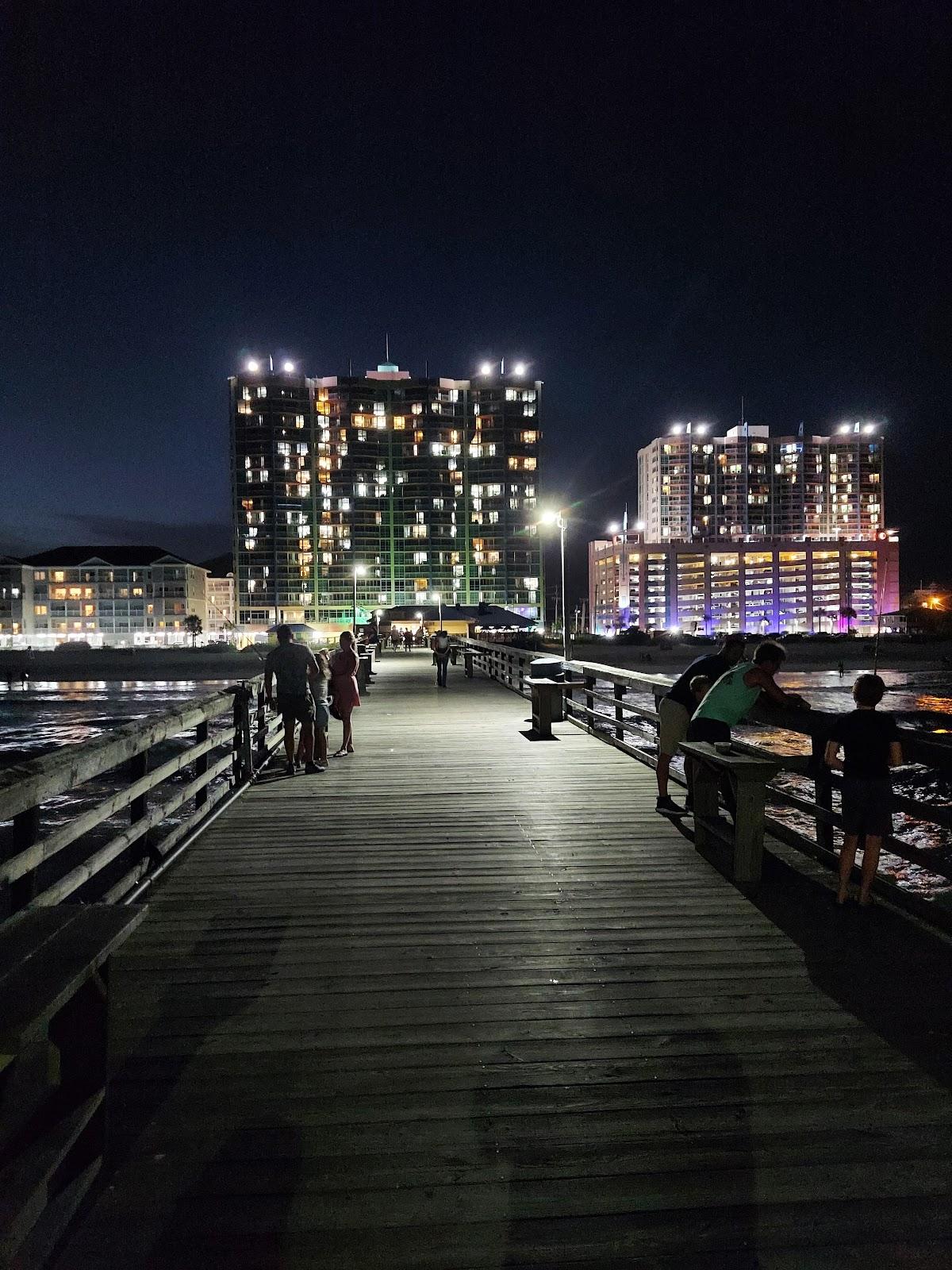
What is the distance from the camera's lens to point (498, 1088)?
3066mm

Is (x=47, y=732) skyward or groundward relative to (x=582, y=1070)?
groundward

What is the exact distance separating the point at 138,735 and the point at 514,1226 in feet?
13.5

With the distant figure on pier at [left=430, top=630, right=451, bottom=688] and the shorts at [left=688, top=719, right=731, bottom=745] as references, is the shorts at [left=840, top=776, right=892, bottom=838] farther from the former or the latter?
the distant figure on pier at [left=430, top=630, right=451, bottom=688]

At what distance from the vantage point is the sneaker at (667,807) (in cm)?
741

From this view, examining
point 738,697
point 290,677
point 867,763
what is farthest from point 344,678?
point 867,763

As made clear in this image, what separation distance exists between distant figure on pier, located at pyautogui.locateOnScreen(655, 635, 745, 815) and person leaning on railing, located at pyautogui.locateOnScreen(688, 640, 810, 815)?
301 millimetres

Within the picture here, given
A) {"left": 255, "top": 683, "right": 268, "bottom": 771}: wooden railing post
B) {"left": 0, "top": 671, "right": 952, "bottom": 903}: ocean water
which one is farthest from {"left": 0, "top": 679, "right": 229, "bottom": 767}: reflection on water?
{"left": 255, "top": 683, "right": 268, "bottom": 771}: wooden railing post

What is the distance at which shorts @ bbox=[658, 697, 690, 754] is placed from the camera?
720 cm

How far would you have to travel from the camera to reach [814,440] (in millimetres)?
192375

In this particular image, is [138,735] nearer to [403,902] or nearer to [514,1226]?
[403,902]

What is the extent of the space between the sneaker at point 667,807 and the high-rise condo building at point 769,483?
195 m

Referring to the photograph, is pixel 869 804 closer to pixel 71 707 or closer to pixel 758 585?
pixel 71 707

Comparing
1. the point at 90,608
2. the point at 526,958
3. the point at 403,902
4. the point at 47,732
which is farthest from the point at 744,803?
the point at 90,608

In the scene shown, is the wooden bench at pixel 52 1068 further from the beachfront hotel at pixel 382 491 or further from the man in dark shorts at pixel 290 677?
the beachfront hotel at pixel 382 491
